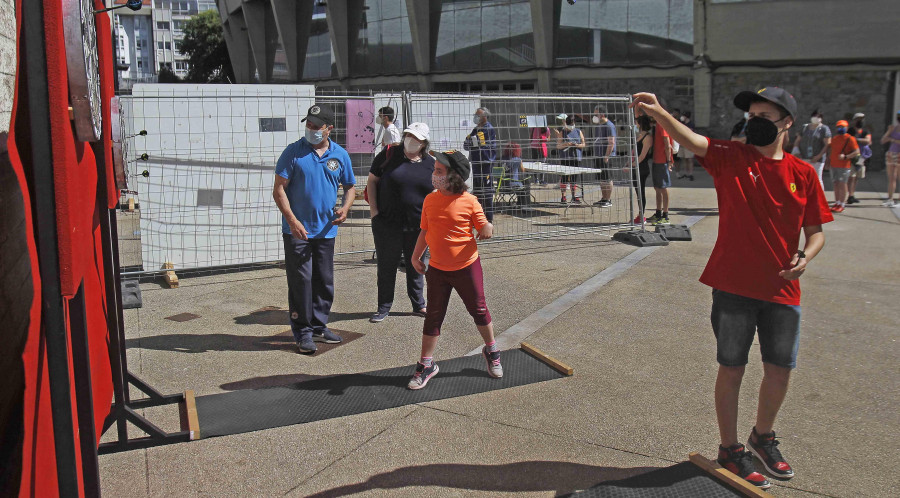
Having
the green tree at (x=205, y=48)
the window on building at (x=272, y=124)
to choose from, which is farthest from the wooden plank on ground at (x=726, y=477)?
the green tree at (x=205, y=48)

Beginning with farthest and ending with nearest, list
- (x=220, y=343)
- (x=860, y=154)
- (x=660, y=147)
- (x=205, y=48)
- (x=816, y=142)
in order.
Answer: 1. (x=205, y=48)
2. (x=860, y=154)
3. (x=816, y=142)
4. (x=660, y=147)
5. (x=220, y=343)

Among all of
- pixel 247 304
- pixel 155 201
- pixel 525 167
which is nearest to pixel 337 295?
pixel 247 304

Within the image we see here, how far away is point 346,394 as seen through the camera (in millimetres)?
5062

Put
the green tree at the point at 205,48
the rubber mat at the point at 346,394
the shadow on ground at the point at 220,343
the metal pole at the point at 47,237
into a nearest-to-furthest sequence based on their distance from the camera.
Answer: the metal pole at the point at 47,237, the rubber mat at the point at 346,394, the shadow on ground at the point at 220,343, the green tree at the point at 205,48

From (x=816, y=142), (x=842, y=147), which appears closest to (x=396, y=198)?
(x=816, y=142)

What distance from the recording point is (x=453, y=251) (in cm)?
505

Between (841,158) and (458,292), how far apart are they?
436 inches

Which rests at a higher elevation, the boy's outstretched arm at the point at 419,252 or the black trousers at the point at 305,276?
the boy's outstretched arm at the point at 419,252

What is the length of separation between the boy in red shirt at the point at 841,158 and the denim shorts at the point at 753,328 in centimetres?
1121

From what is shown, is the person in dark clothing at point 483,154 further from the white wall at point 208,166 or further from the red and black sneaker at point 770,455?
the red and black sneaker at point 770,455

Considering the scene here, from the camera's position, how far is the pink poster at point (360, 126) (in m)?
11.7

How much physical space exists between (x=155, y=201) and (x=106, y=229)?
5131 mm

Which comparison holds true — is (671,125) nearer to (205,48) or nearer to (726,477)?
(726,477)

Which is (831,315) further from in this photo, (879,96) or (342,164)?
(879,96)
